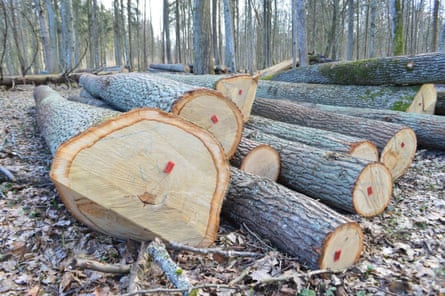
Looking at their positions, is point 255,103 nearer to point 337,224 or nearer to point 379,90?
point 379,90

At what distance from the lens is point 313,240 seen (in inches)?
84.4

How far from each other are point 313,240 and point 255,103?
11.3ft

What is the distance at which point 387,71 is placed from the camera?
19.3 feet

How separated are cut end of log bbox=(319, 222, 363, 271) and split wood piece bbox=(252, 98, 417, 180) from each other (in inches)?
73.3

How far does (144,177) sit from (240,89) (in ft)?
7.73

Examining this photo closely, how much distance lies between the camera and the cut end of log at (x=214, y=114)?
2.93 metres

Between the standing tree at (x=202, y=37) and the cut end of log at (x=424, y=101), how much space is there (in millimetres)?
4979

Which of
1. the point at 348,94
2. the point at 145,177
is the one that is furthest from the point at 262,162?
the point at 348,94

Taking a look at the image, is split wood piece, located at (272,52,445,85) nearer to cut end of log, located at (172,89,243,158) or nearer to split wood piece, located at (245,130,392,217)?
split wood piece, located at (245,130,392,217)

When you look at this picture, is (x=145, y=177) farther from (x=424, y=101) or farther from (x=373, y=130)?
(x=424, y=101)

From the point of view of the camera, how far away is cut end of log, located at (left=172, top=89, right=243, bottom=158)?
115 inches

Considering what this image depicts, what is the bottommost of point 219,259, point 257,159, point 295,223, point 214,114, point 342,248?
point 219,259

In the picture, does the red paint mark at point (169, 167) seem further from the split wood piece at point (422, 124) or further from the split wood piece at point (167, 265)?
the split wood piece at point (422, 124)

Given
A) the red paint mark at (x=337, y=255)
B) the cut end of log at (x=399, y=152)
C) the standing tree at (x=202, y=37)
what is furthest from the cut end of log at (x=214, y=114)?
the standing tree at (x=202, y=37)
